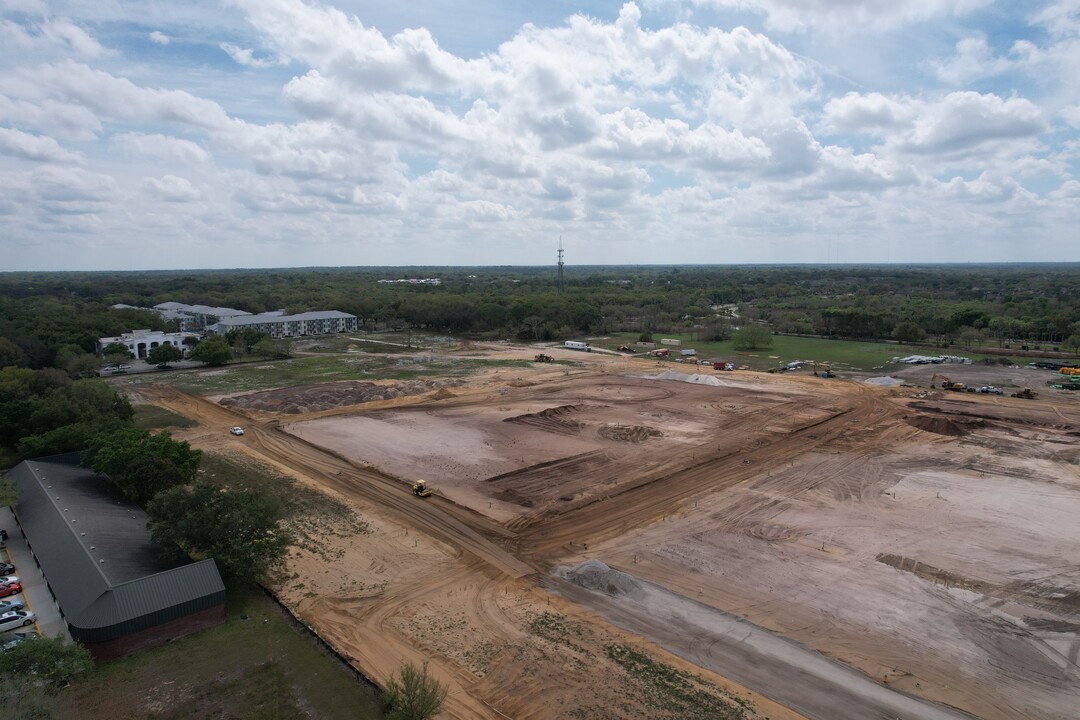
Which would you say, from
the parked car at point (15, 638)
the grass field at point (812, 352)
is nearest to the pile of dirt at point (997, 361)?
the grass field at point (812, 352)

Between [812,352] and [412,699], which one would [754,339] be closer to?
[812,352]

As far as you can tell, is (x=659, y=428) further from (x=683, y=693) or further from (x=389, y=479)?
(x=683, y=693)

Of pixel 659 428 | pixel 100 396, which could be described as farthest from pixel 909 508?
pixel 100 396

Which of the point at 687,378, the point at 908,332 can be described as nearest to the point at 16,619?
the point at 687,378

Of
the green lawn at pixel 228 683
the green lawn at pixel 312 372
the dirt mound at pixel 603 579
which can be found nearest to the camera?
the green lawn at pixel 228 683

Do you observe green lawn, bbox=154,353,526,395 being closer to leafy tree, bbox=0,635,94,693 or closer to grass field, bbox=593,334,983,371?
grass field, bbox=593,334,983,371

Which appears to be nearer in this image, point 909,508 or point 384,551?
point 384,551

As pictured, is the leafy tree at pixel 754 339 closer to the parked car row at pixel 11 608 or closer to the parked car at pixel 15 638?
the parked car row at pixel 11 608

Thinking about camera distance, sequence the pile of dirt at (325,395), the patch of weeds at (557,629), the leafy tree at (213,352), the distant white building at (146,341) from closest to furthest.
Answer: the patch of weeds at (557,629)
the pile of dirt at (325,395)
the leafy tree at (213,352)
the distant white building at (146,341)
